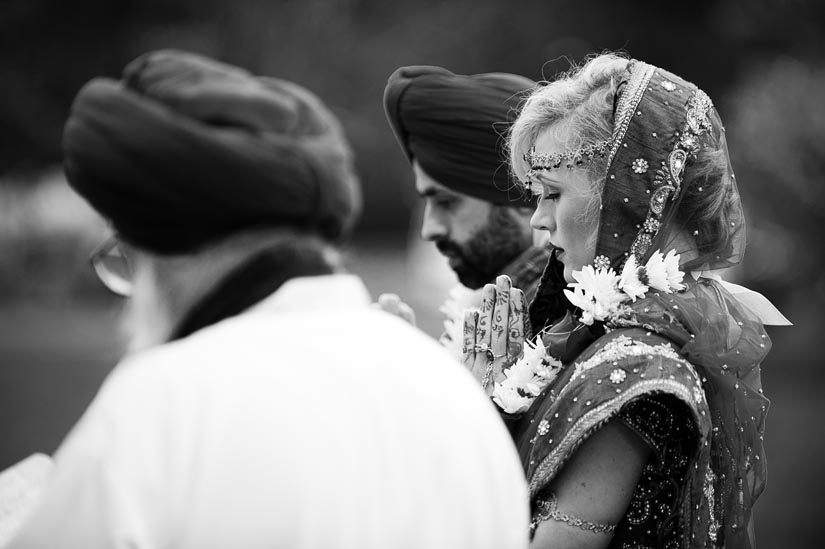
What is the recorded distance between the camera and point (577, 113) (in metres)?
2.32

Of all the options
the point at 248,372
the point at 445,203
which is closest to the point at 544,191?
the point at 445,203

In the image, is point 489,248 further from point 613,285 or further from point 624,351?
point 624,351


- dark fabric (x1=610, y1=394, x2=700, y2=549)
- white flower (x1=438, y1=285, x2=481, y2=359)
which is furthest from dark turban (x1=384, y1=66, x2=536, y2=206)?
dark fabric (x1=610, y1=394, x2=700, y2=549)

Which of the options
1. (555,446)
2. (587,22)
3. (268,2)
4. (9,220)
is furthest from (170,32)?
(555,446)

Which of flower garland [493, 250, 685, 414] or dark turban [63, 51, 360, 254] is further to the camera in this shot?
flower garland [493, 250, 685, 414]

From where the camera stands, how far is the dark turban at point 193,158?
4.56ft

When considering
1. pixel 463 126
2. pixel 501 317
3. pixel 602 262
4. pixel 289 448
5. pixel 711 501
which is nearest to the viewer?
pixel 289 448

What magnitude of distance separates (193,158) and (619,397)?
1071mm

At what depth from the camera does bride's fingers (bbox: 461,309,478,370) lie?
8.56ft

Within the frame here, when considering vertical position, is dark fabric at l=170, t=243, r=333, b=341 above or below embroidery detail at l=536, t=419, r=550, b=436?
above

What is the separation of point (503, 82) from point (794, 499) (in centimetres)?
521

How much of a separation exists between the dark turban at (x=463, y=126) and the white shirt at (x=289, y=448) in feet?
6.00

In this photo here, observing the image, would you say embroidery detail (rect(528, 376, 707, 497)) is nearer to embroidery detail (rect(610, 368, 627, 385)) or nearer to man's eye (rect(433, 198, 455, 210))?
embroidery detail (rect(610, 368, 627, 385))

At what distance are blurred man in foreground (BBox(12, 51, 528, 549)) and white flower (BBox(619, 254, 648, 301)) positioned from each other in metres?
0.81
